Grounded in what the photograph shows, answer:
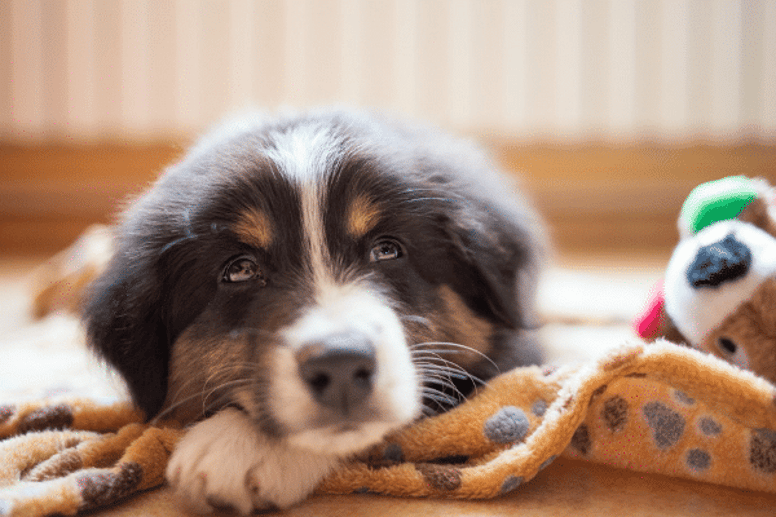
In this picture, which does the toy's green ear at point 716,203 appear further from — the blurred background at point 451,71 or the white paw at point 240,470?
the blurred background at point 451,71

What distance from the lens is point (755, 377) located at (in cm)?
146

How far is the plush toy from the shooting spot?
1.60m

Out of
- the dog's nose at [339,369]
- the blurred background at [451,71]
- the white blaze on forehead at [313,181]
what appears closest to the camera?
the dog's nose at [339,369]

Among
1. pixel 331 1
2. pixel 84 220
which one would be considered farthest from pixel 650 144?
pixel 84 220

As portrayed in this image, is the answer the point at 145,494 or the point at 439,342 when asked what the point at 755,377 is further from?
the point at 145,494

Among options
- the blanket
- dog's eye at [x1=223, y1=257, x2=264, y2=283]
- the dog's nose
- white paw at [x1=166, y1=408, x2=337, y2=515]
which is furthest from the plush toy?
dog's eye at [x1=223, y1=257, x2=264, y2=283]

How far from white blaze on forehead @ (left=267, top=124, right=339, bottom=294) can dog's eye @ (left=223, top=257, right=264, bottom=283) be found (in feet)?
0.51

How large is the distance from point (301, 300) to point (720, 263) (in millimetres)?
1035

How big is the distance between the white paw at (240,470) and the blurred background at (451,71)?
193 inches

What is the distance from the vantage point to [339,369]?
55.9 inches

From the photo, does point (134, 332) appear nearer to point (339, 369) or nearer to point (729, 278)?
point (339, 369)

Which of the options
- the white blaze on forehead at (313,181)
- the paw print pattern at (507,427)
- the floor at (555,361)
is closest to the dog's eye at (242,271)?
the white blaze on forehead at (313,181)

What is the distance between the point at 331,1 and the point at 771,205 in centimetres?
519

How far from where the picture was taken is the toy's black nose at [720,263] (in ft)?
5.33
